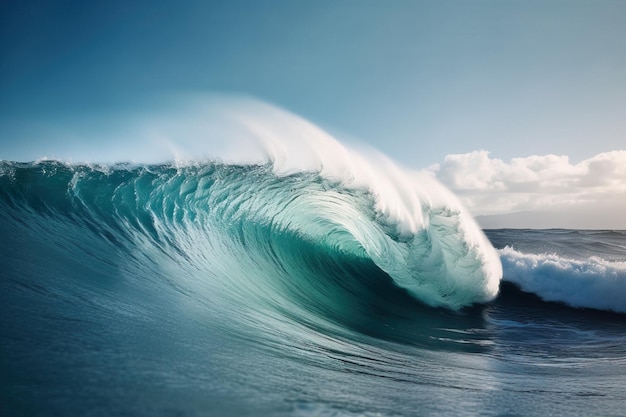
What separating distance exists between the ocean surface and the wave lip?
0.05 meters

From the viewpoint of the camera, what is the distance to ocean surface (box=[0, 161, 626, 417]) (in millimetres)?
2141

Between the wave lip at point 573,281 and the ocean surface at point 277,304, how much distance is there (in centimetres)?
5

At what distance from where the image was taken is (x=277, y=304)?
17.7ft

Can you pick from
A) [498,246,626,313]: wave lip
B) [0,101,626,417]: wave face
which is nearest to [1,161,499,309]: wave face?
[0,101,626,417]: wave face

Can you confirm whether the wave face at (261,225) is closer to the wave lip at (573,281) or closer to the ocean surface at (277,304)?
the ocean surface at (277,304)

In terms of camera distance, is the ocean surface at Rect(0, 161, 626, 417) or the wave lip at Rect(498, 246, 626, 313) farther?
the wave lip at Rect(498, 246, 626, 313)

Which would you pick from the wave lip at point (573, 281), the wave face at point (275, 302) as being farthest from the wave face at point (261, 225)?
the wave lip at point (573, 281)

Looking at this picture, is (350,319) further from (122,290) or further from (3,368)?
(3,368)

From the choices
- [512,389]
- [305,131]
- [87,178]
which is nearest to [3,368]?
[512,389]

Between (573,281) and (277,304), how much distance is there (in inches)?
364

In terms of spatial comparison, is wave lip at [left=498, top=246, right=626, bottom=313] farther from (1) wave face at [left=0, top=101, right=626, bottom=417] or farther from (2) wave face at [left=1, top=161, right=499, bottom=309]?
(2) wave face at [left=1, top=161, right=499, bottom=309]

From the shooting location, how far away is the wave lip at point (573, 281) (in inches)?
383

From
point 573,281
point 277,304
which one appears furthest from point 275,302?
point 573,281

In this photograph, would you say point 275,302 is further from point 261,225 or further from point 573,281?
point 573,281
